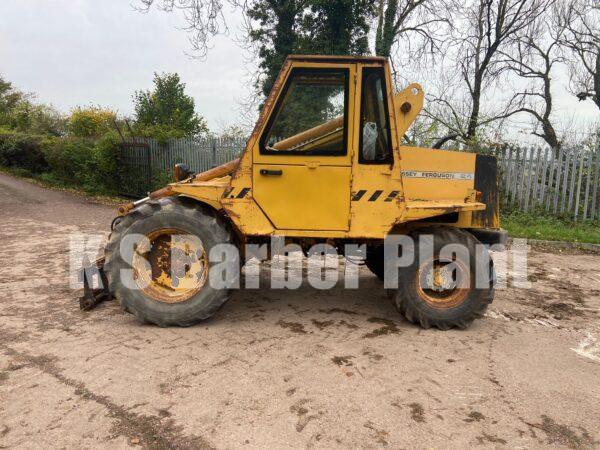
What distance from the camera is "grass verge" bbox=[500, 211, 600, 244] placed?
29.3 ft

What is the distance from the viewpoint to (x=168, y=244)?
4281mm

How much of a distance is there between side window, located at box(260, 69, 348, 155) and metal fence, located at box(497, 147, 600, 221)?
7716 millimetres

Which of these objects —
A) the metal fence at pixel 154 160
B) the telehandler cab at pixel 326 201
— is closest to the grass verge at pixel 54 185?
the metal fence at pixel 154 160

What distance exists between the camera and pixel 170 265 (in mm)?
4270

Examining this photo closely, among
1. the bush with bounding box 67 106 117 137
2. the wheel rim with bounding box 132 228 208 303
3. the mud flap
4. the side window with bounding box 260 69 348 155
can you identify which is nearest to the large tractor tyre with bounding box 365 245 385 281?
the side window with bounding box 260 69 348 155

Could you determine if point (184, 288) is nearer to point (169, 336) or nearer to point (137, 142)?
point (169, 336)

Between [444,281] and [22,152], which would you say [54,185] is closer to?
[22,152]

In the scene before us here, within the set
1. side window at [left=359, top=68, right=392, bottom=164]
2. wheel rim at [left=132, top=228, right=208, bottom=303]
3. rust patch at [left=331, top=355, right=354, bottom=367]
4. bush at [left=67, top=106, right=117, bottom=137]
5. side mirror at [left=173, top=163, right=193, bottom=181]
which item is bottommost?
rust patch at [left=331, top=355, right=354, bottom=367]

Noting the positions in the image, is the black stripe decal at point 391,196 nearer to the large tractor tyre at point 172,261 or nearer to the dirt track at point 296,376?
the dirt track at point 296,376

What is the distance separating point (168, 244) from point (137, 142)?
11.2 metres

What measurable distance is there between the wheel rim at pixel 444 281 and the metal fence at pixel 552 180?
23.3 feet

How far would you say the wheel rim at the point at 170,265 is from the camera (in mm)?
4168

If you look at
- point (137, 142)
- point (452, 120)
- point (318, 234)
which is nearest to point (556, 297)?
point (318, 234)

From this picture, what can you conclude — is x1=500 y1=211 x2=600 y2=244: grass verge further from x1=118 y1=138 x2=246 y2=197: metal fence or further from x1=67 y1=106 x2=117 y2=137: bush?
x1=67 y1=106 x2=117 y2=137: bush
